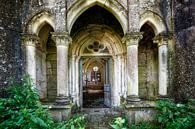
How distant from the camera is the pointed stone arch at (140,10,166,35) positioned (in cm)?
737

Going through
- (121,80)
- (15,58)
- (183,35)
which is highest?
(183,35)

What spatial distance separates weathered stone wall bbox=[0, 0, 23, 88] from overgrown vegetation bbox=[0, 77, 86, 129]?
2.15 ft

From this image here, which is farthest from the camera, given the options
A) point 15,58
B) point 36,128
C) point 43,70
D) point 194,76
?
point 43,70

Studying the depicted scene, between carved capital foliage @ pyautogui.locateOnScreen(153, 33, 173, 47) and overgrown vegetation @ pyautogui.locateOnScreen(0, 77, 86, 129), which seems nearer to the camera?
overgrown vegetation @ pyautogui.locateOnScreen(0, 77, 86, 129)

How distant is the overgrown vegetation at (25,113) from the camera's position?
12.4ft

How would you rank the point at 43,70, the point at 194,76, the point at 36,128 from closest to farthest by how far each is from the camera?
1. the point at 36,128
2. the point at 194,76
3. the point at 43,70

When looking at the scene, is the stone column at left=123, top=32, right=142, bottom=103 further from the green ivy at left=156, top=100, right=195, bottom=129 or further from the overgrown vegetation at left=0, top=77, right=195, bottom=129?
the green ivy at left=156, top=100, right=195, bottom=129

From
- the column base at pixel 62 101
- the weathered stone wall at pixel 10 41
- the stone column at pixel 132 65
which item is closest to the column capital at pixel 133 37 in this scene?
the stone column at pixel 132 65

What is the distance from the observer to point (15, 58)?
704 centimetres

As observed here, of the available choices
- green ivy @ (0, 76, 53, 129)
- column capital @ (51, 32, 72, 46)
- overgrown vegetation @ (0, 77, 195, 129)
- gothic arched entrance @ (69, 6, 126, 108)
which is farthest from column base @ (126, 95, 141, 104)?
green ivy @ (0, 76, 53, 129)

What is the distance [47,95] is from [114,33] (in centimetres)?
396

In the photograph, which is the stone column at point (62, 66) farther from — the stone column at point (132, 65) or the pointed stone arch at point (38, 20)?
the stone column at point (132, 65)

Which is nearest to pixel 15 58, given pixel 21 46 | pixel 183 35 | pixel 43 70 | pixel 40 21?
pixel 21 46

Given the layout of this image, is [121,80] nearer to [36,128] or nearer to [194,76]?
[194,76]
